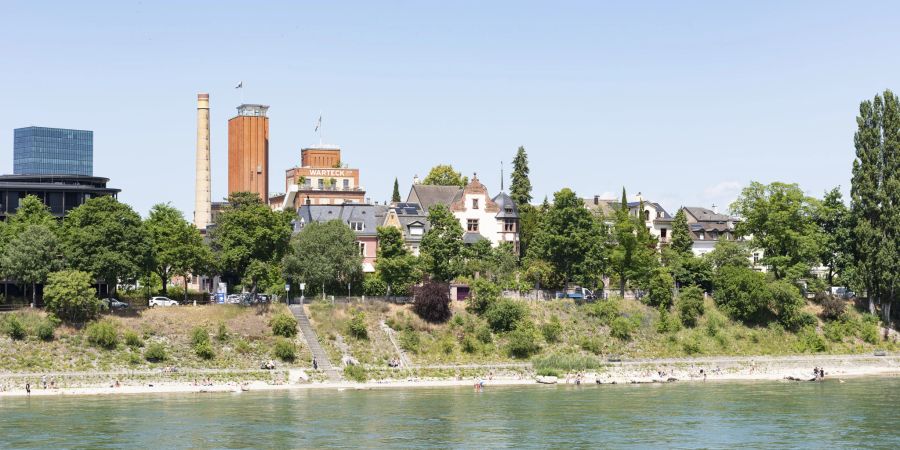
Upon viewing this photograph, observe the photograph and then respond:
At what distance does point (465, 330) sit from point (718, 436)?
42408 mm

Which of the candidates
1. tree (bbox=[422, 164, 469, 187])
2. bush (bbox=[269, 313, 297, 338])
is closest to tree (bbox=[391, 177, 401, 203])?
tree (bbox=[422, 164, 469, 187])

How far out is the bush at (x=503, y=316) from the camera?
11756 cm

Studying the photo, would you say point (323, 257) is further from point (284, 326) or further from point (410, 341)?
point (410, 341)

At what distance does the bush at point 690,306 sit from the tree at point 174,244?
49.6 m

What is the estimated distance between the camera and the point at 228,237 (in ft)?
387

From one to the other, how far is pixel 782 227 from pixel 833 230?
8.51 meters

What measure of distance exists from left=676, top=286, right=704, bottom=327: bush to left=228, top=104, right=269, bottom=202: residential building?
7634cm

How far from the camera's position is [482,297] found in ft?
394

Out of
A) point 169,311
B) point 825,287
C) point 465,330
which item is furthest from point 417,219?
point 825,287

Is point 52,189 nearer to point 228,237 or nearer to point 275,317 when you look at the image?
point 228,237

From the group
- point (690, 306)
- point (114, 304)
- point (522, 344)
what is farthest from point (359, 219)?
point (690, 306)

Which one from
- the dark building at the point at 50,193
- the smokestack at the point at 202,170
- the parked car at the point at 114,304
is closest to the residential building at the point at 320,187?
the smokestack at the point at 202,170

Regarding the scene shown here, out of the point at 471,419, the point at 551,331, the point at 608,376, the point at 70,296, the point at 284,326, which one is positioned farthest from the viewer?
the point at 551,331

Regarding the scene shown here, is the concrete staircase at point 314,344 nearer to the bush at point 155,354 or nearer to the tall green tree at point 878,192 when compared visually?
the bush at point 155,354
